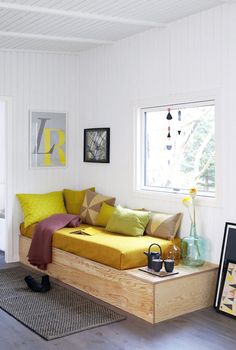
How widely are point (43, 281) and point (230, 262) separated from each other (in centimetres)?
180

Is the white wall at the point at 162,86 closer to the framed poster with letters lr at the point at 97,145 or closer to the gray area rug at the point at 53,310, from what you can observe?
the framed poster with letters lr at the point at 97,145

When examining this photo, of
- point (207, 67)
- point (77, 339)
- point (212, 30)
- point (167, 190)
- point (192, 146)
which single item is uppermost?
point (212, 30)

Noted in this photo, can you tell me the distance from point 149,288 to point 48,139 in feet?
9.31

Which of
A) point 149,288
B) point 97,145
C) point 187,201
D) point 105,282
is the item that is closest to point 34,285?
point 105,282

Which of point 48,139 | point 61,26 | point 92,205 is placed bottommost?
point 92,205

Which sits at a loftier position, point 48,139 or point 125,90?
point 125,90

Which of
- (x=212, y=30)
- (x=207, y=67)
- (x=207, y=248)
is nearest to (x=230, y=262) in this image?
(x=207, y=248)

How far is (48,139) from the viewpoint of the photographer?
595 centimetres

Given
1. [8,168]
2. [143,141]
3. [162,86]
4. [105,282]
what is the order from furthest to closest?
[8,168] < [143,141] < [162,86] < [105,282]

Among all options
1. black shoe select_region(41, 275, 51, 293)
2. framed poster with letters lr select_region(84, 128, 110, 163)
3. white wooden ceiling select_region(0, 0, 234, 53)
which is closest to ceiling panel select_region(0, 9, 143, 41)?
white wooden ceiling select_region(0, 0, 234, 53)

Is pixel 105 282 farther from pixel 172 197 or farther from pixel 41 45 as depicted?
pixel 41 45

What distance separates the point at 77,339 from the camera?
135 inches

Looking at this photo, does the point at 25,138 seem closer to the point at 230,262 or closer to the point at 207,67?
the point at 207,67

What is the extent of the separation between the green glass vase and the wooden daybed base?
0.27ft
